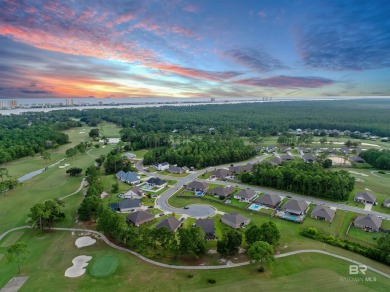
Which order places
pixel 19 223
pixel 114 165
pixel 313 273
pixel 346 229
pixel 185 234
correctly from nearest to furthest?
pixel 313 273
pixel 185 234
pixel 346 229
pixel 19 223
pixel 114 165

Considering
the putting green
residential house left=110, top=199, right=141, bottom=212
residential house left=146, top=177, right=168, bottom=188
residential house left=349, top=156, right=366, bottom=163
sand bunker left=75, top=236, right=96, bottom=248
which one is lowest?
sand bunker left=75, top=236, right=96, bottom=248

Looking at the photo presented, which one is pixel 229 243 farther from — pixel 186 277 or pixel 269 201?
pixel 269 201

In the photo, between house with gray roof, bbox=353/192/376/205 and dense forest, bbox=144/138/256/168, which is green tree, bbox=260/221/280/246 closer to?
house with gray roof, bbox=353/192/376/205

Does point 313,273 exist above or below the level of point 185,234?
below

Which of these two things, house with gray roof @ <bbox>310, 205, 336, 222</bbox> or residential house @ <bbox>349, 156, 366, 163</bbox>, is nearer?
house with gray roof @ <bbox>310, 205, 336, 222</bbox>

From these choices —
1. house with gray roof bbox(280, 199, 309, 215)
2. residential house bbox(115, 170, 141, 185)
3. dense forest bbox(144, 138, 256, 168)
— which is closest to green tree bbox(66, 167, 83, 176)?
residential house bbox(115, 170, 141, 185)

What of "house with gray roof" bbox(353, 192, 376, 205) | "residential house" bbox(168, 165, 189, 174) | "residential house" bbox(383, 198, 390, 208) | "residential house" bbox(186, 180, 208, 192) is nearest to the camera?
"residential house" bbox(383, 198, 390, 208)

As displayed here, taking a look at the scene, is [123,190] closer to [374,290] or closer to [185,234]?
[185,234]

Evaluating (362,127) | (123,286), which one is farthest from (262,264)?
(362,127)
